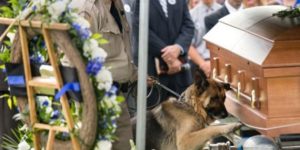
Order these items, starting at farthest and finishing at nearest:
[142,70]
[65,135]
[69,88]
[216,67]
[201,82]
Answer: [201,82], [216,67], [142,70], [65,135], [69,88]

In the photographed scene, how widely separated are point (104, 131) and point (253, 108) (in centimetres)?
141

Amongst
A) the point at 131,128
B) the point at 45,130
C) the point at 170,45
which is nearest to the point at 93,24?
the point at 131,128

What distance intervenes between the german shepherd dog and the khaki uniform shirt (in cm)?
95

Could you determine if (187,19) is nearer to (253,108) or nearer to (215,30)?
(215,30)

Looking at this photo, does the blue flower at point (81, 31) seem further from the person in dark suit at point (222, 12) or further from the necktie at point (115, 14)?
the person in dark suit at point (222, 12)

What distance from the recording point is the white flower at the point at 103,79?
2.99m

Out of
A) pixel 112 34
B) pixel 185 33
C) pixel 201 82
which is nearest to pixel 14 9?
pixel 112 34

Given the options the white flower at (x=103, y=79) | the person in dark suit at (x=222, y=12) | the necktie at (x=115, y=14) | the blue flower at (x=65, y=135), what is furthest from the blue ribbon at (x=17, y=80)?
the person in dark suit at (x=222, y=12)

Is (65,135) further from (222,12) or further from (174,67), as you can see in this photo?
(222,12)

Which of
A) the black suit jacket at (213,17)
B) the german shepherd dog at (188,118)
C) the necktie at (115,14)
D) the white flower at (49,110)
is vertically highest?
the necktie at (115,14)

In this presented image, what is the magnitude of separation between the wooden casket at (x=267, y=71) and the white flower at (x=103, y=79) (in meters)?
1.13

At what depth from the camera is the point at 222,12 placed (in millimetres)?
7371

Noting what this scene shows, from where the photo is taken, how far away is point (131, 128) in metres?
4.76

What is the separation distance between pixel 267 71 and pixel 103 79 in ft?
3.87
